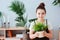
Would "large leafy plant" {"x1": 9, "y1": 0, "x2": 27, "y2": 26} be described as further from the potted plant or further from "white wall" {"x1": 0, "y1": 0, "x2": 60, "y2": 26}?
the potted plant

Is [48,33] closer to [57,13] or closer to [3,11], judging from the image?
[57,13]

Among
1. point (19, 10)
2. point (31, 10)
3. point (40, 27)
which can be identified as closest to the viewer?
point (40, 27)

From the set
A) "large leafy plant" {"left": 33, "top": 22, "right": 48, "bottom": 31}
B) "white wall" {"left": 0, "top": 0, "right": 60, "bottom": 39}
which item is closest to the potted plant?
"large leafy plant" {"left": 33, "top": 22, "right": 48, "bottom": 31}

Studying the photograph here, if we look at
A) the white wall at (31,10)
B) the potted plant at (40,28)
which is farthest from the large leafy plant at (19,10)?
the potted plant at (40,28)

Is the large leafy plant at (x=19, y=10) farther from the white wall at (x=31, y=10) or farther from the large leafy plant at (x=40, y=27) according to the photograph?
the large leafy plant at (x=40, y=27)

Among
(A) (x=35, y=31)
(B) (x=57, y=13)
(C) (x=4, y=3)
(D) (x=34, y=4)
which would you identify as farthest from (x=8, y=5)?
(A) (x=35, y=31)

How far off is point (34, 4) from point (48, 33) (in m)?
1.24

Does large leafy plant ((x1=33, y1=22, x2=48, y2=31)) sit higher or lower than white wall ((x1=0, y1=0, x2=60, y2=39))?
lower

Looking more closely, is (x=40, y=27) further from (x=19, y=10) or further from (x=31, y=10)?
(x=31, y=10)

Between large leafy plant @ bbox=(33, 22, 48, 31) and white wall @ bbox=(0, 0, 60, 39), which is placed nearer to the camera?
large leafy plant @ bbox=(33, 22, 48, 31)

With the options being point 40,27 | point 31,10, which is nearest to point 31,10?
point 31,10

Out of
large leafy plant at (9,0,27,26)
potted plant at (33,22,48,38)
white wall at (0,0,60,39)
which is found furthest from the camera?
white wall at (0,0,60,39)

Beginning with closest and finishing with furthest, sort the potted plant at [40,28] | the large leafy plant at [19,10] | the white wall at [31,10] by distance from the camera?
the potted plant at [40,28]
the large leafy plant at [19,10]
the white wall at [31,10]

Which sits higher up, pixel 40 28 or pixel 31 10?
pixel 31 10
